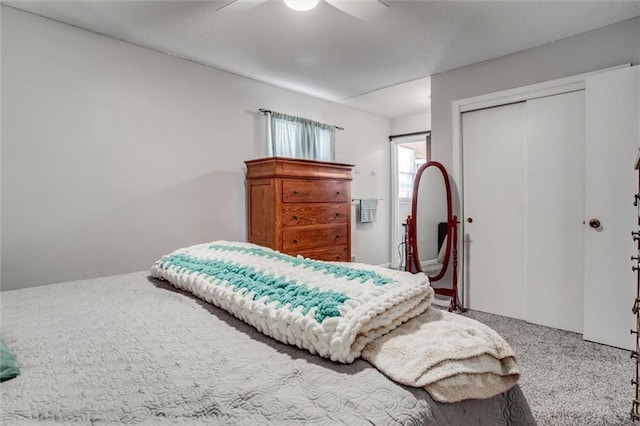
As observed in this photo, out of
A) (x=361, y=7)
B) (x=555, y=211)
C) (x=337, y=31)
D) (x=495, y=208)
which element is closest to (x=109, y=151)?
(x=337, y=31)

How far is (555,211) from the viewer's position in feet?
9.26

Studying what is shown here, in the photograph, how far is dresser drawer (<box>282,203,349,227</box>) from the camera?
126 inches

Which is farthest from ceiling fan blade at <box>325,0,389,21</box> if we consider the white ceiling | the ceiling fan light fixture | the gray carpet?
the gray carpet

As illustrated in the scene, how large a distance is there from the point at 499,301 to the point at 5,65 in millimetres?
4333

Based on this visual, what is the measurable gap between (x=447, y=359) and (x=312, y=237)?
2.72 meters

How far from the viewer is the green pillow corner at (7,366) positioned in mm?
706

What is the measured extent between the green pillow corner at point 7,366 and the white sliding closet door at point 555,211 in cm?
337

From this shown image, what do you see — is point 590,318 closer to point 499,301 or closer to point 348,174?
point 499,301

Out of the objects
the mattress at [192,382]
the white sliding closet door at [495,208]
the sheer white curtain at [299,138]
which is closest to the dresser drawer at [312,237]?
the sheer white curtain at [299,138]

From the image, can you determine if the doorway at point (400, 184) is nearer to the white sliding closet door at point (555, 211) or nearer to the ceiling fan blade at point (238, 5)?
the white sliding closet door at point (555, 211)

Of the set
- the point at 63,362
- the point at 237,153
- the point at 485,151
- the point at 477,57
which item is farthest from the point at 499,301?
the point at 63,362

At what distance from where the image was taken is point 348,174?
3771 mm

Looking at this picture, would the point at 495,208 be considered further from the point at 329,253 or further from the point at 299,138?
the point at 299,138

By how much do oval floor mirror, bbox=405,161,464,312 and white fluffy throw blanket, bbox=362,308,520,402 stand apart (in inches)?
105
